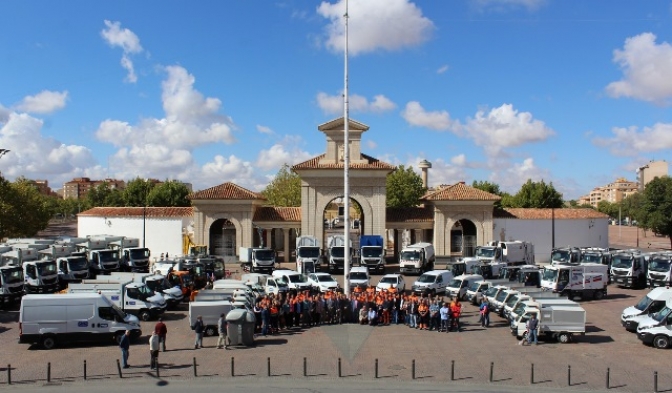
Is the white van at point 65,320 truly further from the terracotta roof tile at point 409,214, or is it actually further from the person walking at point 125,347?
the terracotta roof tile at point 409,214

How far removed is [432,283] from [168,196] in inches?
2682

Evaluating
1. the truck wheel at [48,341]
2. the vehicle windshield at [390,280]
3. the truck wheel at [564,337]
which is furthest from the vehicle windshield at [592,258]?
the truck wheel at [48,341]

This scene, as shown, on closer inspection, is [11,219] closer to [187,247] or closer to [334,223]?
[187,247]

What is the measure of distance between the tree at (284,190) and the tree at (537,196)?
30531mm

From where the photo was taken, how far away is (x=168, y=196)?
9469 cm

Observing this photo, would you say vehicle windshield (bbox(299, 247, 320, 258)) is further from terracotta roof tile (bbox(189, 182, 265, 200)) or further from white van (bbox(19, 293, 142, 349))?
white van (bbox(19, 293, 142, 349))

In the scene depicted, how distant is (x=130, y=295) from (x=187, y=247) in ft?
91.3

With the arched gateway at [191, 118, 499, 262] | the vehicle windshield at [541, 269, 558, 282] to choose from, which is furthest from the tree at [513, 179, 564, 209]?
the vehicle windshield at [541, 269, 558, 282]

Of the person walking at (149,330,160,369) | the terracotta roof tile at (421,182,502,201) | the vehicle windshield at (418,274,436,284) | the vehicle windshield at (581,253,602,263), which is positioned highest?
the terracotta roof tile at (421,182,502,201)

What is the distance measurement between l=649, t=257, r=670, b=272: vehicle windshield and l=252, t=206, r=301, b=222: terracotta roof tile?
94.4ft

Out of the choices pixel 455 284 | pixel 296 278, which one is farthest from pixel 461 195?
pixel 296 278

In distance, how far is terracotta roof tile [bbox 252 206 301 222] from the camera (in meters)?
55.4

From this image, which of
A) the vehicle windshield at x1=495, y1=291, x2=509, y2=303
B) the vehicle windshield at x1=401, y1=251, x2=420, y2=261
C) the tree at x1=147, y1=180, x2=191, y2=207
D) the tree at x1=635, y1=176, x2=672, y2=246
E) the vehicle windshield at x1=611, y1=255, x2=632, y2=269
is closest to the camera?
the vehicle windshield at x1=495, y1=291, x2=509, y2=303

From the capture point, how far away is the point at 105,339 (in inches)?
897
